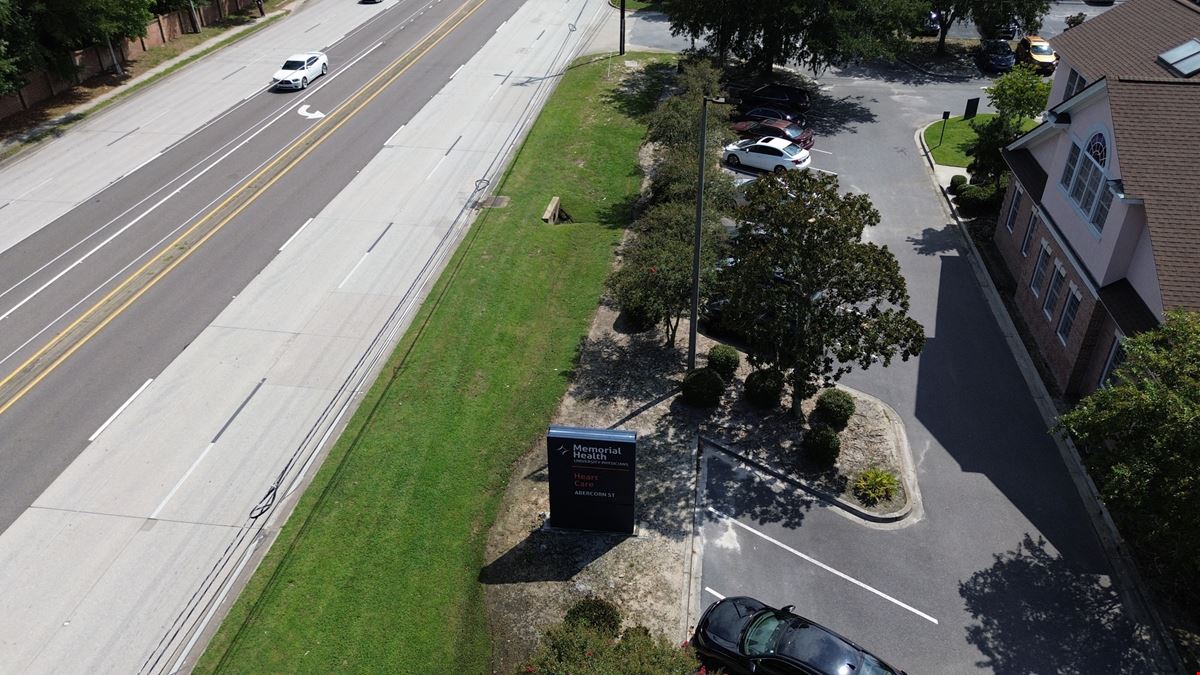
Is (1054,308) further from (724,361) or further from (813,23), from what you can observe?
(813,23)

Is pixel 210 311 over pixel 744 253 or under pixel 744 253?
under

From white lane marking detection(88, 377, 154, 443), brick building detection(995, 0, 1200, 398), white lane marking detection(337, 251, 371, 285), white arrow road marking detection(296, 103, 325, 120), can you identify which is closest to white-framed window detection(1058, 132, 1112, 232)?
brick building detection(995, 0, 1200, 398)

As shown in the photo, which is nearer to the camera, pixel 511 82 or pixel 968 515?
pixel 968 515

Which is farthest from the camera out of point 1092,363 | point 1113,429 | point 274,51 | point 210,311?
point 274,51

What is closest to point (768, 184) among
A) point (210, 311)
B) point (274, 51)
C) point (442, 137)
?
point (210, 311)

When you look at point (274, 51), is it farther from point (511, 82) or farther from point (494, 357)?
point (494, 357)

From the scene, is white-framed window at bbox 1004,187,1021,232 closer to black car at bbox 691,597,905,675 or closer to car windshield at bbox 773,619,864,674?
black car at bbox 691,597,905,675

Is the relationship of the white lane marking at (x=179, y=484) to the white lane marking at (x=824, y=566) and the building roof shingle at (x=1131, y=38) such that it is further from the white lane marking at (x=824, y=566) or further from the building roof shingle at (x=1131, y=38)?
the building roof shingle at (x=1131, y=38)
